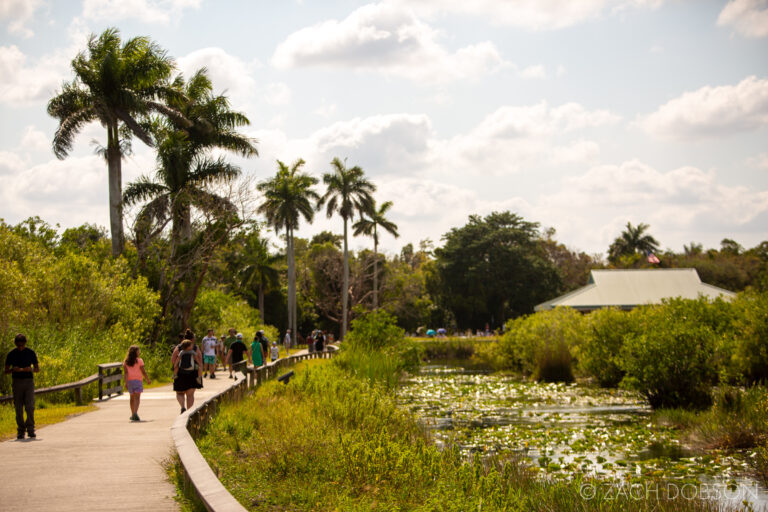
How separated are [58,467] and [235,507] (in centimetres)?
612

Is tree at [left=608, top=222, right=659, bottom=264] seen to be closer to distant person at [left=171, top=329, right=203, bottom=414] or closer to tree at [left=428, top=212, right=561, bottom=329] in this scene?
tree at [left=428, top=212, right=561, bottom=329]

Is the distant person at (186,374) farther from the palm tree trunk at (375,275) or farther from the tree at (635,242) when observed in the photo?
the tree at (635,242)

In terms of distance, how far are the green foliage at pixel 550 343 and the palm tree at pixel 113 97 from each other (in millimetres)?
20320

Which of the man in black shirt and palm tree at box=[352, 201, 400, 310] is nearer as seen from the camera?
the man in black shirt

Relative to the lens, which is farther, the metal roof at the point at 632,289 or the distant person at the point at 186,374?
the metal roof at the point at 632,289

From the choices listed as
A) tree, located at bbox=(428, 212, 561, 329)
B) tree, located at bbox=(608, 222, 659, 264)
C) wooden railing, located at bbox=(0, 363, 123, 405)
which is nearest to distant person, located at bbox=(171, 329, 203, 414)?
wooden railing, located at bbox=(0, 363, 123, 405)

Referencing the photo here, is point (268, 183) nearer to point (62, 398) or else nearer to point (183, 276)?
point (183, 276)

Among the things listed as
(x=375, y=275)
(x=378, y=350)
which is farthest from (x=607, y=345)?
(x=375, y=275)

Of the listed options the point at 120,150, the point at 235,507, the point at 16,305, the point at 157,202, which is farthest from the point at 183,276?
the point at 235,507

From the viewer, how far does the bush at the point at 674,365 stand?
20.8 m

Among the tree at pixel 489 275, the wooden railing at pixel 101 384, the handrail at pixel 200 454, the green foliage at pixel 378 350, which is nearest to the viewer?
the handrail at pixel 200 454

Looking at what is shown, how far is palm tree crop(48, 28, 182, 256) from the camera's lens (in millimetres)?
33500

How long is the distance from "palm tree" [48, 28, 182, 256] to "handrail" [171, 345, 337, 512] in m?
18.2

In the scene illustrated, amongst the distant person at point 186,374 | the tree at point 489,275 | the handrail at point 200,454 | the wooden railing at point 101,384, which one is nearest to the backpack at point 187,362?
the distant person at point 186,374
